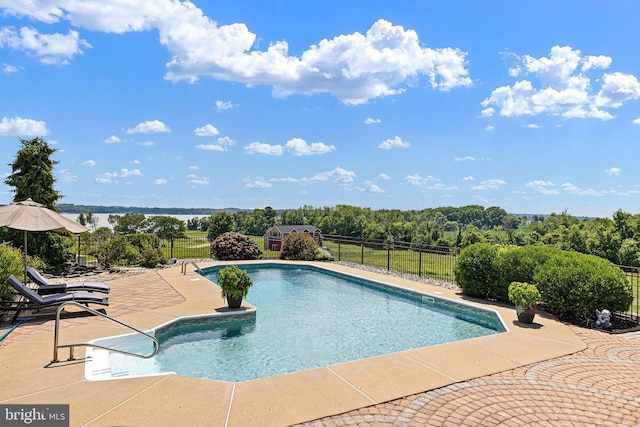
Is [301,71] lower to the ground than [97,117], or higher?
higher

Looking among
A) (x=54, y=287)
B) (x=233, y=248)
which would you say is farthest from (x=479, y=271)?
(x=233, y=248)

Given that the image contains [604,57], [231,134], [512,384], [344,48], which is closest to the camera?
[512,384]

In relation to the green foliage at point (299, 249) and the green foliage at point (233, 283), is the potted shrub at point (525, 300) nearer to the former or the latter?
the green foliage at point (233, 283)

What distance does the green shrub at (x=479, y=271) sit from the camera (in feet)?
30.2

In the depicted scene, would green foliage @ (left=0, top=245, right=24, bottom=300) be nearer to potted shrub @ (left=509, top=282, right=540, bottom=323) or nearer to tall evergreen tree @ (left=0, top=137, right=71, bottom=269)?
tall evergreen tree @ (left=0, top=137, right=71, bottom=269)

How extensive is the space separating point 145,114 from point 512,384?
2071 centimetres

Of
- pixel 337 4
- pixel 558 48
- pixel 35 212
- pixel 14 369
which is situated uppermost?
pixel 337 4

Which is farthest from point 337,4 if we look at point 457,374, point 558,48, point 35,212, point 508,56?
point 457,374

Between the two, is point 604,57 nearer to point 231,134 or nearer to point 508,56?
point 508,56

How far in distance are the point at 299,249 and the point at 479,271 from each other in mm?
9686

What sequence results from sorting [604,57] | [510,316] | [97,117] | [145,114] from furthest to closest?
[145,114]
[97,117]
[604,57]
[510,316]

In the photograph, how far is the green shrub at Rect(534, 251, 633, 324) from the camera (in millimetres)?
7051

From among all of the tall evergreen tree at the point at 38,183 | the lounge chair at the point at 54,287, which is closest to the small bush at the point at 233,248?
the tall evergreen tree at the point at 38,183

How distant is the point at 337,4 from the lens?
40.1ft
